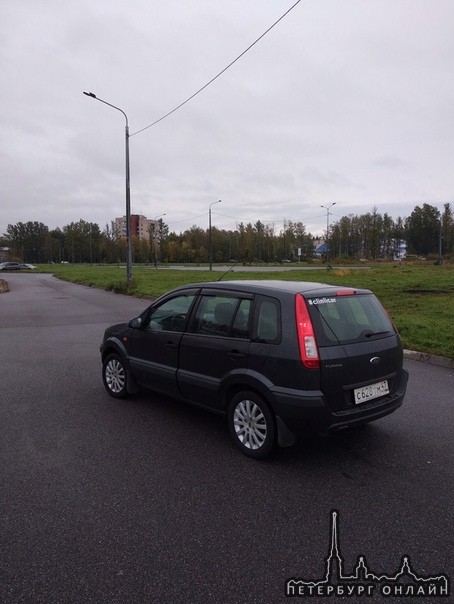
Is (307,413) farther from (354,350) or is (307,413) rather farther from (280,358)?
(354,350)

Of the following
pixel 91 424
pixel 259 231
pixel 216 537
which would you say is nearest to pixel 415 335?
pixel 91 424

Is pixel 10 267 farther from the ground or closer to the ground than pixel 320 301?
closer to the ground

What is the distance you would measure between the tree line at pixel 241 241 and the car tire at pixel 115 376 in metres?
83.9

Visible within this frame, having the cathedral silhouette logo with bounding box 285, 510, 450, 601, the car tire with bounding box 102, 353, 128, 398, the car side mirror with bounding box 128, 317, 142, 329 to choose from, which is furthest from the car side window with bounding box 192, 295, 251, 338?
the cathedral silhouette logo with bounding box 285, 510, 450, 601

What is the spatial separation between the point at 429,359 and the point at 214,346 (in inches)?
197

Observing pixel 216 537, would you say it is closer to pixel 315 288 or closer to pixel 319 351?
pixel 319 351

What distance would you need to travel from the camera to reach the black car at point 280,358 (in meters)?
3.57

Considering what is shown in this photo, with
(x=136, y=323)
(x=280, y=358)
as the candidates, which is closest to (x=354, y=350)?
(x=280, y=358)

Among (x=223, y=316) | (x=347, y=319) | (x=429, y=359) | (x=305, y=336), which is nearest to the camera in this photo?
(x=305, y=336)

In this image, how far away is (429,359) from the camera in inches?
299

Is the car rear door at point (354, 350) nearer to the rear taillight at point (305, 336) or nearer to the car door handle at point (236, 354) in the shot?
the rear taillight at point (305, 336)

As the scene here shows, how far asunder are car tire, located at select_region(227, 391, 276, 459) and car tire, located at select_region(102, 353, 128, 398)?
1893 millimetres

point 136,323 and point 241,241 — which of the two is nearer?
point 136,323

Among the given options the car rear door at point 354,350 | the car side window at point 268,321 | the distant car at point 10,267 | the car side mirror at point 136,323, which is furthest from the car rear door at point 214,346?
the distant car at point 10,267
